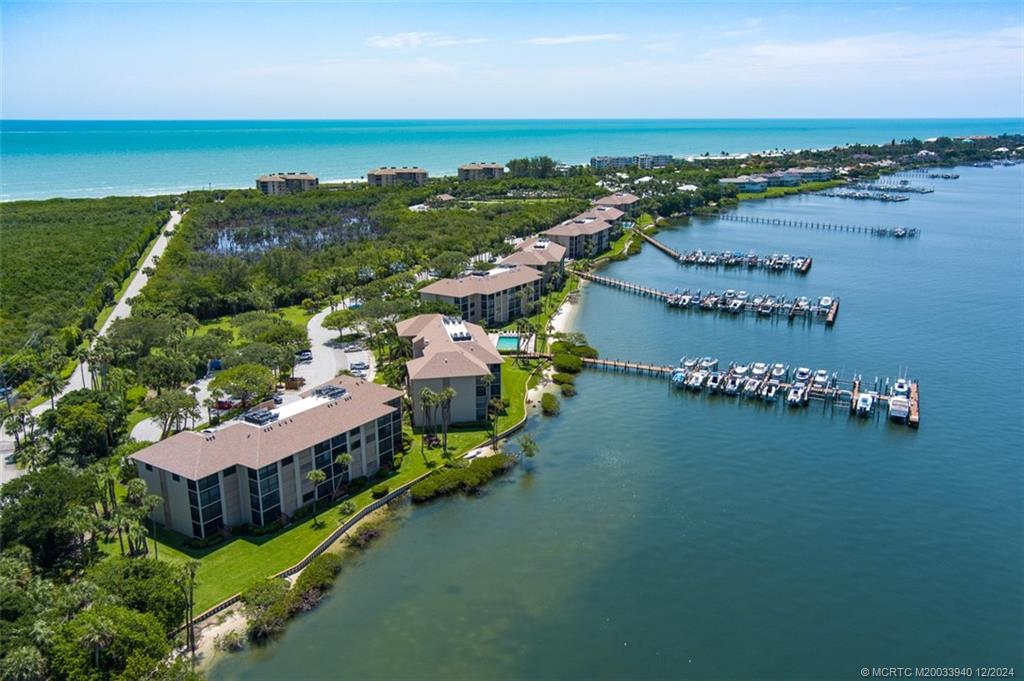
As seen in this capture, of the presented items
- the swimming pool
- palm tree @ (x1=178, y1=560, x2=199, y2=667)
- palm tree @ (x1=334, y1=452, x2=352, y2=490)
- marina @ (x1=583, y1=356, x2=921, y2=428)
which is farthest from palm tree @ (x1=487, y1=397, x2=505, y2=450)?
palm tree @ (x1=178, y1=560, x2=199, y2=667)

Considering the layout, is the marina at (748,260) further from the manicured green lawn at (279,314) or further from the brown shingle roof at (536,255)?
the manicured green lawn at (279,314)

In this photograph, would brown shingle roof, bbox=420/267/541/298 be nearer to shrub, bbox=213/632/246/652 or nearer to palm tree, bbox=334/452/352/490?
palm tree, bbox=334/452/352/490

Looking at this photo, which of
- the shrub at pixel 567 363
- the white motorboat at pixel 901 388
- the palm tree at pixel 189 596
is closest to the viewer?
the palm tree at pixel 189 596

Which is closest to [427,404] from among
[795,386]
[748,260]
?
[795,386]

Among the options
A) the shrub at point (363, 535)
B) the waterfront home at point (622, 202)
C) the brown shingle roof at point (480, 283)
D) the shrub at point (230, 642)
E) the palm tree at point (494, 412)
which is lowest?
the shrub at point (230, 642)

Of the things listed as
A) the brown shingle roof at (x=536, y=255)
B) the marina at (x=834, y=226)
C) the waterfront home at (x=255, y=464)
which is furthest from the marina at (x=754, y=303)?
the waterfront home at (x=255, y=464)

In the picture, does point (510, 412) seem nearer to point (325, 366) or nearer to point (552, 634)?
point (325, 366)

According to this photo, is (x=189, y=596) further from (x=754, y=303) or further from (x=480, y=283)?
(x=754, y=303)
